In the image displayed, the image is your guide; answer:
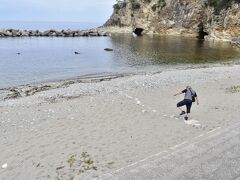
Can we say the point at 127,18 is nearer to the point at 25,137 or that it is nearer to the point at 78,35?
the point at 78,35

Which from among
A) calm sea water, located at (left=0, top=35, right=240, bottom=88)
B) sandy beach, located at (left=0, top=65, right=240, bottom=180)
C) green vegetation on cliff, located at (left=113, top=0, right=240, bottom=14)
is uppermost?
green vegetation on cliff, located at (left=113, top=0, right=240, bottom=14)

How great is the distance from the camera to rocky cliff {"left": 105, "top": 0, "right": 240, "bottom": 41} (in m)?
111

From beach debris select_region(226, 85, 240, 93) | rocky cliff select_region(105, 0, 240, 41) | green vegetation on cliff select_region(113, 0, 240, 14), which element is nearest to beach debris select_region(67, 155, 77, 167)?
beach debris select_region(226, 85, 240, 93)

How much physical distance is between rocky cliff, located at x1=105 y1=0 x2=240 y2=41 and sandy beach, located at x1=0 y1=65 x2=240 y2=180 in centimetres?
7663

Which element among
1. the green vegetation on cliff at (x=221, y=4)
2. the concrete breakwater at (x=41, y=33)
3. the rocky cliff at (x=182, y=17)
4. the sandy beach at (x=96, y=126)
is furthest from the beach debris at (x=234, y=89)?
the concrete breakwater at (x=41, y=33)

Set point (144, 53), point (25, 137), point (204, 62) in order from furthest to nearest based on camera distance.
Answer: point (144, 53), point (204, 62), point (25, 137)

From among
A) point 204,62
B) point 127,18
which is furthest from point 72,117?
point 127,18

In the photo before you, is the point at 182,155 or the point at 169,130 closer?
the point at 182,155

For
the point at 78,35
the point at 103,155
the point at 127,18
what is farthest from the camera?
the point at 127,18

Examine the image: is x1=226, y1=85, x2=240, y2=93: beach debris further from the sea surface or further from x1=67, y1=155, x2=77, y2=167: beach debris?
the sea surface

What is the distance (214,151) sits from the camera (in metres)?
17.1

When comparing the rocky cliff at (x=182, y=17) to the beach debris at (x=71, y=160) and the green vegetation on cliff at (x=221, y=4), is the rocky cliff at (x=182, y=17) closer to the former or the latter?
the green vegetation on cliff at (x=221, y=4)

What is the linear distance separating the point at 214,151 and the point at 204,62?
48.4 m

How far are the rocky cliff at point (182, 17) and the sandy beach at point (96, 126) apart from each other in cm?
7663
